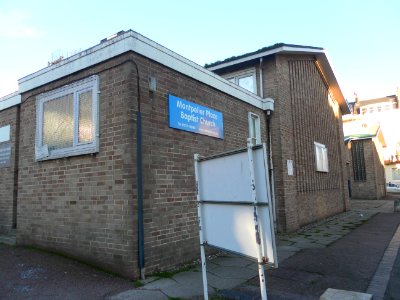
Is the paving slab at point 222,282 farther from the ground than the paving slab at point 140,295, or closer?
closer

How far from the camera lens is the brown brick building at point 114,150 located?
5.75 meters

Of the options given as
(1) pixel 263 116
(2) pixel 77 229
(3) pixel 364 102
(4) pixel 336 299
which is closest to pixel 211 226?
(4) pixel 336 299

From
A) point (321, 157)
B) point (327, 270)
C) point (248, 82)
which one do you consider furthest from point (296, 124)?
point (327, 270)

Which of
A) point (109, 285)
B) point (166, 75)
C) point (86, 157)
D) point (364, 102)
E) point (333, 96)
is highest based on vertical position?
point (364, 102)

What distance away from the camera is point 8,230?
8375mm

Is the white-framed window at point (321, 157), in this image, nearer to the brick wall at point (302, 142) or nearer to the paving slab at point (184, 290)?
the brick wall at point (302, 142)

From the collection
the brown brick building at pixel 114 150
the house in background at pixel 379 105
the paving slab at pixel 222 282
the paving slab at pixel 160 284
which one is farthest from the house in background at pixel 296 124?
the house in background at pixel 379 105

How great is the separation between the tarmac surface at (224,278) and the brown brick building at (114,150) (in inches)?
14.6

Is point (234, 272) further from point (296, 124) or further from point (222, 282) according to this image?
point (296, 124)

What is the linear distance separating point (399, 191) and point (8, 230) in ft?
129

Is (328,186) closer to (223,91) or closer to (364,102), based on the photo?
(223,91)

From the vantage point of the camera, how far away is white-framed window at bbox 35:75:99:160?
628 centimetres

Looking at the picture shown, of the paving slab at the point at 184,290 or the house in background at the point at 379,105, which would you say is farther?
the house in background at the point at 379,105

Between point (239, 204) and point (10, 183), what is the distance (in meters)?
6.81
